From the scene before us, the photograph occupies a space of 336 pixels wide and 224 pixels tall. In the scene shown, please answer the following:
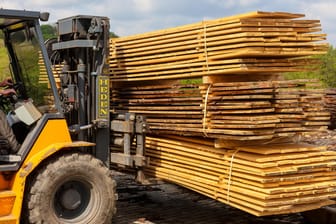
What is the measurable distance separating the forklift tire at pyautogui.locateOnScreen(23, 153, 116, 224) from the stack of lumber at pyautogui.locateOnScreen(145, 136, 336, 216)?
119 centimetres

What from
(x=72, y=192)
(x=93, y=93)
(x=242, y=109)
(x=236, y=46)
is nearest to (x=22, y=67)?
(x=93, y=93)

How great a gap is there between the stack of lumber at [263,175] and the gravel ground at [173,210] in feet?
2.19

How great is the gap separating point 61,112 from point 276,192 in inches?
98.6

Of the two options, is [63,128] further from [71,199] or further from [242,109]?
[242,109]

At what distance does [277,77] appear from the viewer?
20.9ft

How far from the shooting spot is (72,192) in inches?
229

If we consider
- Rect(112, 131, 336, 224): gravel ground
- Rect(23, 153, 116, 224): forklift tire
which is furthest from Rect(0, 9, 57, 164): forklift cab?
Rect(112, 131, 336, 224): gravel ground

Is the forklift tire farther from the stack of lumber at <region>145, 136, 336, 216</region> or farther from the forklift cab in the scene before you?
the stack of lumber at <region>145, 136, 336, 216</region>

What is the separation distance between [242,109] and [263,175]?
752 millimetres

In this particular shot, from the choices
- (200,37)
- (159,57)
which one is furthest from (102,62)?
(200,37)

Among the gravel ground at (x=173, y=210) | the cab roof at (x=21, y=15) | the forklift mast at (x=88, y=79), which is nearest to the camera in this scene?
the cab roof at (x=21, y=15)

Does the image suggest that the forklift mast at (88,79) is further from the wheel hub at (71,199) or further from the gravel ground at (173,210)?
the gravel ground at (173,210)

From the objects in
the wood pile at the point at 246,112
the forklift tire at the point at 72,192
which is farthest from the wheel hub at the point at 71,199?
the wood pile at the point at 246,112

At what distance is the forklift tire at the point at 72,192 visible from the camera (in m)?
5.46
